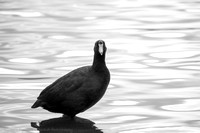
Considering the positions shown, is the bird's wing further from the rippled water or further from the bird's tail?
the rippled water

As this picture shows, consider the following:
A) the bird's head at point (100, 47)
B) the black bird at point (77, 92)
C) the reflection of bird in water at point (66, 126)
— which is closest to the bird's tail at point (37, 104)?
the black bird at point (77, 92)

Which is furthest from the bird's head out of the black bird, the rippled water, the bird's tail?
the bird's tail

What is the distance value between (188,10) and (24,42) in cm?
568

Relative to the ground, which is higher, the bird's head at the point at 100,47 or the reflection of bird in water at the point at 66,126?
the bird's head at the point at 100,47

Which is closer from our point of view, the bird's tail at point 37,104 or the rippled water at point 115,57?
the bird's tail at point 37,104

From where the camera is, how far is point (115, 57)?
14.3 metres

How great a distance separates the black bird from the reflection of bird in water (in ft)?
0.54

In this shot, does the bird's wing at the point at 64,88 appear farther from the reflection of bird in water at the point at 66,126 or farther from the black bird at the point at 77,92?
the reflection of bird in water at the point at 66,126

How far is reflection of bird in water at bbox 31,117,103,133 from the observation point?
9.66 metres

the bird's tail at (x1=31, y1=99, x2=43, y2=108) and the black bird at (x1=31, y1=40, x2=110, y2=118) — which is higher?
the black bird at (x1=31, y1=40, x2=110, y2=118)

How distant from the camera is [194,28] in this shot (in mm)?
17062

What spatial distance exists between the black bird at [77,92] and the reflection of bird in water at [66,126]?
0.54ft

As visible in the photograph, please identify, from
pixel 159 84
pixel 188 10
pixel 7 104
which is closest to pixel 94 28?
pixel 188 10

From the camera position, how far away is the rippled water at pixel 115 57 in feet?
33.3
